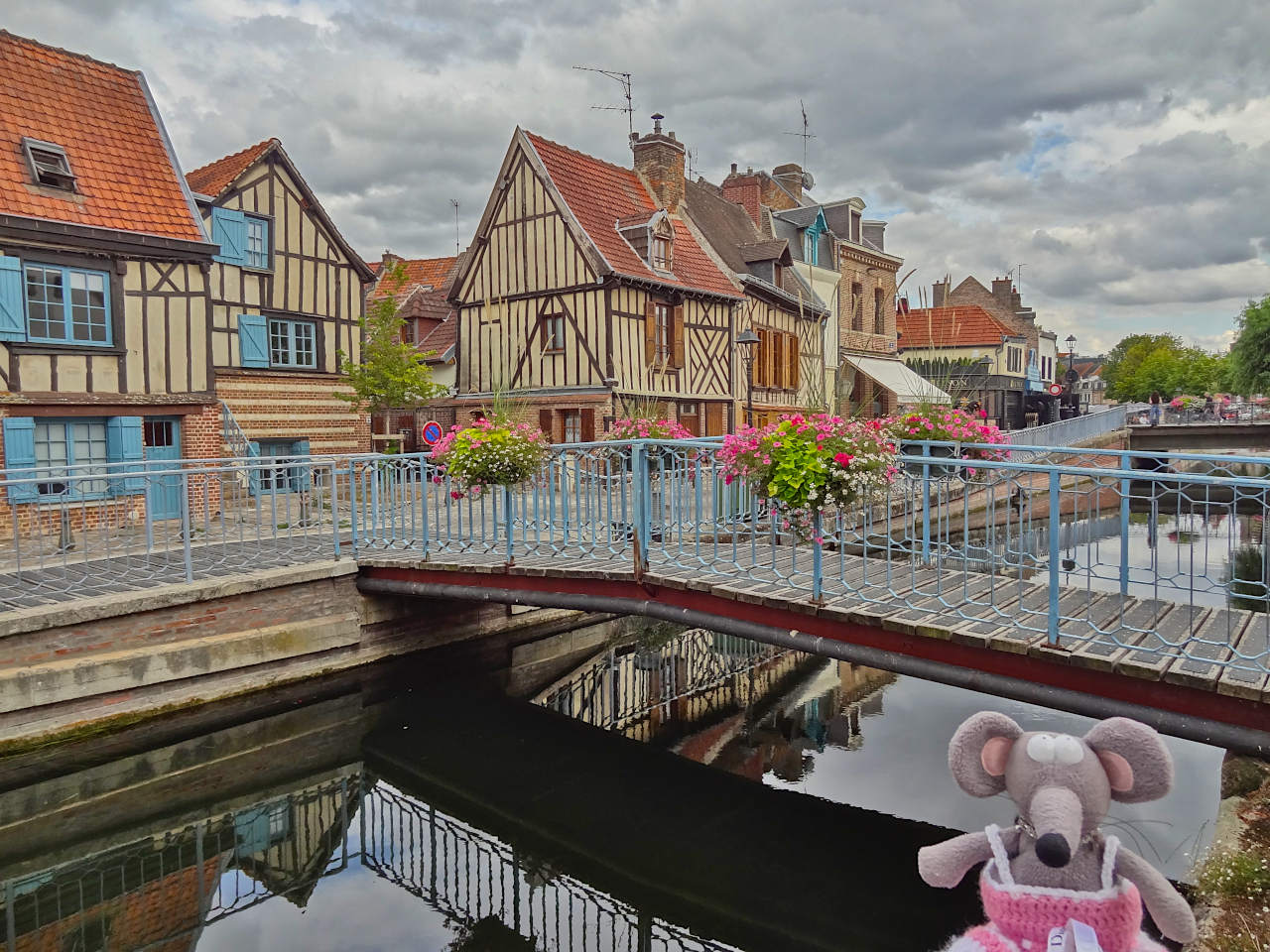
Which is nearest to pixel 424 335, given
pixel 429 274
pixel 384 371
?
pixel 429 274

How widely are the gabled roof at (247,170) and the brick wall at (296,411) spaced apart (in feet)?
8.92

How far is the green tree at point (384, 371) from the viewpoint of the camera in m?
16.9

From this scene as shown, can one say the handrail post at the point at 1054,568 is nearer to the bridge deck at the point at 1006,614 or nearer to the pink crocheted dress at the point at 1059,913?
the bridge deck at the point at 1006,614

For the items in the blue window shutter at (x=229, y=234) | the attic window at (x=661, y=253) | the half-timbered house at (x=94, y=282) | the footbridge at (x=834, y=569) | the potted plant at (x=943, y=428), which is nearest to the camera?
the footbridge at (x=834, y=569)

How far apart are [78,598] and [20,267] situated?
6.98 meters

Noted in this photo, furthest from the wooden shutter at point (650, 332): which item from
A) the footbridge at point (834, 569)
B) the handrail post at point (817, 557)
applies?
the handrail post at point (817, 557)

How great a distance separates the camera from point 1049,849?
276 centimetres

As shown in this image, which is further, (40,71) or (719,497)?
(40,71)

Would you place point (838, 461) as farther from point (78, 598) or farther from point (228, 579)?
point (78, 598)

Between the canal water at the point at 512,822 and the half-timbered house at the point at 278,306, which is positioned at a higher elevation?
the half-timbered house at the point at 278,306

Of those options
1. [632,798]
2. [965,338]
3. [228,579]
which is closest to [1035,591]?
[632,798]

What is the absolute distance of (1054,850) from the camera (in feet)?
9.02

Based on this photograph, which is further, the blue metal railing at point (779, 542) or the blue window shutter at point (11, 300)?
the blue window shutter at point (11, 300)

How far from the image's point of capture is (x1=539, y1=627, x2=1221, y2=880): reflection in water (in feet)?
20.9
